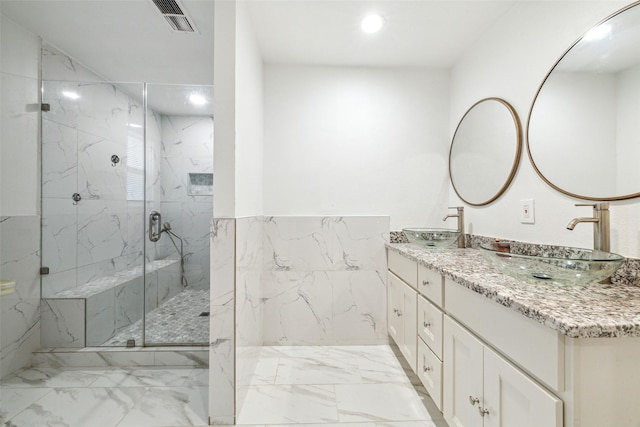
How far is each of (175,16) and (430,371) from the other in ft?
8.48

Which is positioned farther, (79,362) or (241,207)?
(79,362)

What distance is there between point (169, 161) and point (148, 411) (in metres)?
2.05

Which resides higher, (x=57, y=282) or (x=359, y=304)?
(x=57, y=282)

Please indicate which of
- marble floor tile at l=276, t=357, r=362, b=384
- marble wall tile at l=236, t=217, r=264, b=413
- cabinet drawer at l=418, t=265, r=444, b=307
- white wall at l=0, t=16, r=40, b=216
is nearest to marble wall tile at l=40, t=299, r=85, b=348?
white wall at l=0, t=16, r=40, b=216

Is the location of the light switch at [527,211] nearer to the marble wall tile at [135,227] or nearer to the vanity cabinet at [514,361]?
the vanity cabinet at [514,361]

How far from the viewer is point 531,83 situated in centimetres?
149

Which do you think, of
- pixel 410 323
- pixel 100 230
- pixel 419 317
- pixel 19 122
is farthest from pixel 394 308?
pixel 19 122

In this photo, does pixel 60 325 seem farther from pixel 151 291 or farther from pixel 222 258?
pixel 222 258

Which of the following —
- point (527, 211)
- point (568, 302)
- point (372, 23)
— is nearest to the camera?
point (568, 302)

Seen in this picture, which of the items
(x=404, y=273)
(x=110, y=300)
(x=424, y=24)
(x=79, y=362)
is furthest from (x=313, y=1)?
(x=79, y=362)

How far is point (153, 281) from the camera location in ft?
8.13

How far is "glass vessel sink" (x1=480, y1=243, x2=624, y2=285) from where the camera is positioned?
863 mm

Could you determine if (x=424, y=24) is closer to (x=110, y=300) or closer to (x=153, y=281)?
(x=153, y=281)

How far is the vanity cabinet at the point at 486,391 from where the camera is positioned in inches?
29.2
